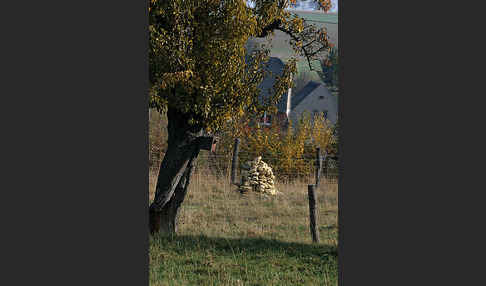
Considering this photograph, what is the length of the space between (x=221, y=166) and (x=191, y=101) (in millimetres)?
6345

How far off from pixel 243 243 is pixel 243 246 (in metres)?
0.17

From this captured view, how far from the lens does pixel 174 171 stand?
29.9 feet

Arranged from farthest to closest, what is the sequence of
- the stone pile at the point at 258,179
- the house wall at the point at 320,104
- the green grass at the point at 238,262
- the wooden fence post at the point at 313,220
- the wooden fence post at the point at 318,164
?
1. the stone pile at the point at 258,179
2. the wooden fence post at the point at 318,164
3. the wooden fence post at the point at 313,220
4. the house wall at the point at 320,104
5. the green grass at the point at 238,262

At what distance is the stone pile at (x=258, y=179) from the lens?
1404cm

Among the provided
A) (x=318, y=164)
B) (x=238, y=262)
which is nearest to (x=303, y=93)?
(x=238, y=262)

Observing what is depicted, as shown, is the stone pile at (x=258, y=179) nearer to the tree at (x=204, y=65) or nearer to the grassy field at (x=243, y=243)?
the grassy field at (x=243, y=243)

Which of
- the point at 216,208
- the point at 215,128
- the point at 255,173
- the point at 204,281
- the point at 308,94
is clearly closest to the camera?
the point at 204,281

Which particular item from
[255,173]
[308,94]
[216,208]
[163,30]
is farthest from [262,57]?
[255,173]

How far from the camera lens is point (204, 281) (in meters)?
7.35

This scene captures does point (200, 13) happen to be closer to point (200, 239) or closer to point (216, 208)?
point (200, 239)

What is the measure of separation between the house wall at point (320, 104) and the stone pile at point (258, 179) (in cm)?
454

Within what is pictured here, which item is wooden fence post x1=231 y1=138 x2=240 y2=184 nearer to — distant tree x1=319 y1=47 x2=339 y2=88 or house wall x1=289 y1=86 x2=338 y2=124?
house wall x1=289 y1=86 x2=338 y2=124

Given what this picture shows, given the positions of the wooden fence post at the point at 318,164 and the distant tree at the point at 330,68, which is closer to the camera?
the distant tree at the point at 330,68

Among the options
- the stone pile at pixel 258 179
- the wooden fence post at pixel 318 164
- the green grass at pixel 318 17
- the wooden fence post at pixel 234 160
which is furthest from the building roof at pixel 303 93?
the wooden fence post at pixel 234 160
